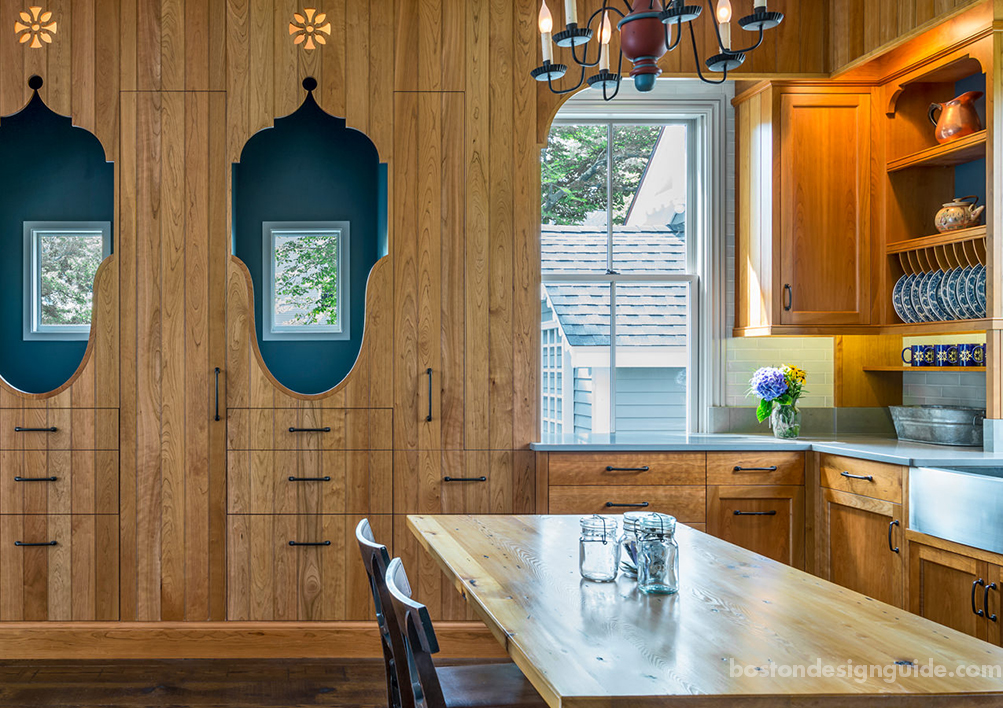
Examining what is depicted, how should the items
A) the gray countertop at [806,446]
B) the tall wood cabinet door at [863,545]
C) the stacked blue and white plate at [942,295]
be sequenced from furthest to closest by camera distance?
the stacked blue and white plate at [942,295] < the tall wood cabinet door at [863,545] < the gray countertop at [806,446]

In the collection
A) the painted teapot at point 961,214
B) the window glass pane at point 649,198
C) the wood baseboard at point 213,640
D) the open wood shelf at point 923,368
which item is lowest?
the wood baseboard at point 213,640

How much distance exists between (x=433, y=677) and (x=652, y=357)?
3344 mm

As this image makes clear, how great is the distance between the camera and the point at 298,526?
3.57m

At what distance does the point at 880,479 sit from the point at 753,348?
129 centimetres

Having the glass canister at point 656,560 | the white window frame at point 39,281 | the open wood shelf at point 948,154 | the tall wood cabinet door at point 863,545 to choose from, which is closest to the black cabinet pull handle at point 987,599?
the tall wood cabinet door at point 863,545

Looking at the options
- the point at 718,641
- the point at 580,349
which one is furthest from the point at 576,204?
the point at 718,641

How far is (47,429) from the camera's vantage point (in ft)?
11.6

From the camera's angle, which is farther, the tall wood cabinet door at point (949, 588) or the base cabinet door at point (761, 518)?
the base cabinet door at point (761, 518)

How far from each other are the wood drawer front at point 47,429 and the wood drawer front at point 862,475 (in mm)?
3192

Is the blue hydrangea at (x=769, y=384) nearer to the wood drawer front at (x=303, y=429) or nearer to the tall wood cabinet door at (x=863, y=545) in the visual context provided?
the tall wood cabinet door at (x=863, y=545)

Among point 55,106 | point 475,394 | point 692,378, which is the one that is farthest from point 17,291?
point 692,378

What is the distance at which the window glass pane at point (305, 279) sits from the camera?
421 centimetres

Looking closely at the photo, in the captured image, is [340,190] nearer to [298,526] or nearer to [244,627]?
[298,526]

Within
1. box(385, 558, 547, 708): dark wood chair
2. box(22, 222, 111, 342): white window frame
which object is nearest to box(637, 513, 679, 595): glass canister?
box(385, 558, 547, 708): dark wood chair
